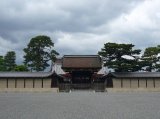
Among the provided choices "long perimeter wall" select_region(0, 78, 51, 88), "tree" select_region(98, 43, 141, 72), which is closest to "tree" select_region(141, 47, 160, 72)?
"tree" select_region(98, 43, 141, 72)

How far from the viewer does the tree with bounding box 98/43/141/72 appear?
34.2 m

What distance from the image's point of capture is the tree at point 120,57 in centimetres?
3425

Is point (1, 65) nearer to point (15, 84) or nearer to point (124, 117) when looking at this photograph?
point (15, 84)

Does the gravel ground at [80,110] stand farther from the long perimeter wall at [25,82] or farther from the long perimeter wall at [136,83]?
the long perimeter wall at [136,83]

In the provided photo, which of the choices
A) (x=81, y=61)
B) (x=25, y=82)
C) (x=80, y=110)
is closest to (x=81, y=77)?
(x=81, y=61)

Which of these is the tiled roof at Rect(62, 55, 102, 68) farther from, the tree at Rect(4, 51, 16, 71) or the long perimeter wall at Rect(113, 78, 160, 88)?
the tree at Rect(4, 51, 16, 71)

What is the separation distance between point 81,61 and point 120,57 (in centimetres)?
970

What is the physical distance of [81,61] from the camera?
42219mm

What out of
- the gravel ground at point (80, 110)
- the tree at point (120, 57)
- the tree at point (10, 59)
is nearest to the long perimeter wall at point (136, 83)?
the tree at point (120, 57)

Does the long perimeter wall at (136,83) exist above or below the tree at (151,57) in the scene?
below

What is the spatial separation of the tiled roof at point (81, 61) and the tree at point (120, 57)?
219 inches

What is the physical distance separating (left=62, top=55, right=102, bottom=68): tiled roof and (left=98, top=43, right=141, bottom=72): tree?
556cm

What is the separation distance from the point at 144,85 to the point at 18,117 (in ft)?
88.1

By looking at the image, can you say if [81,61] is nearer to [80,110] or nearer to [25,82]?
[25,82]
